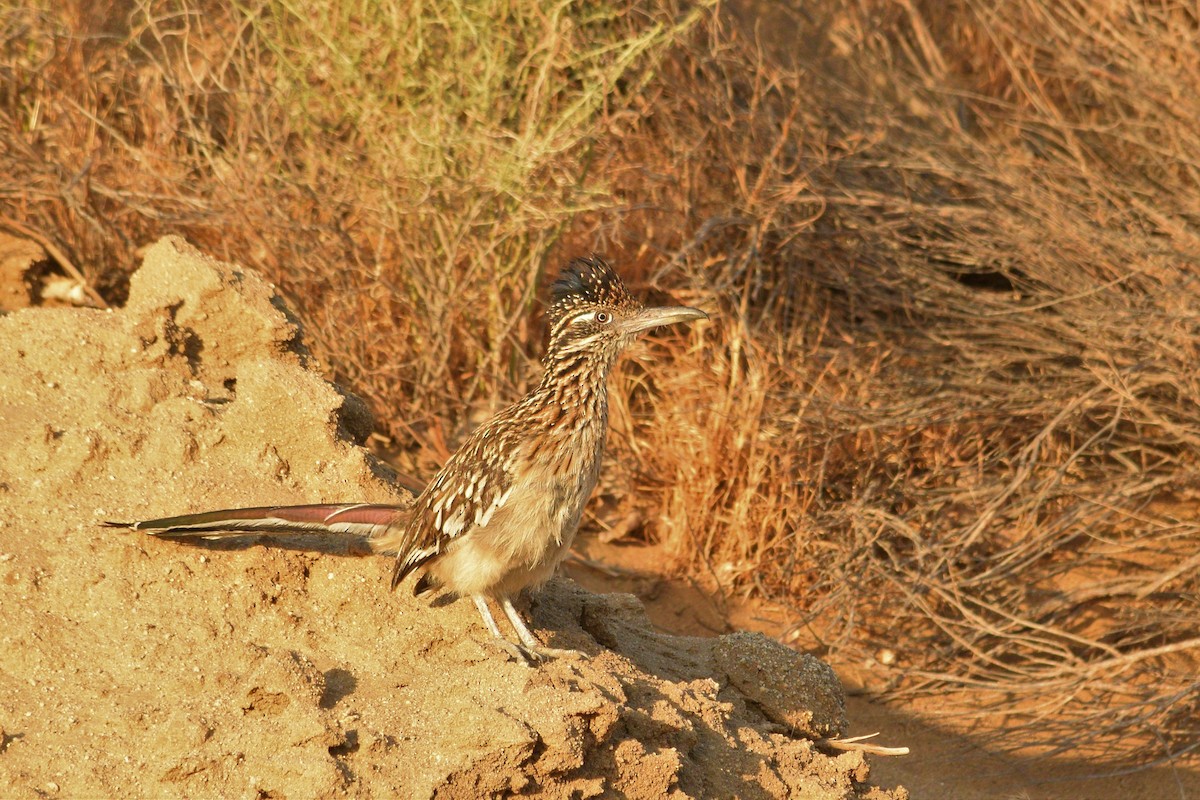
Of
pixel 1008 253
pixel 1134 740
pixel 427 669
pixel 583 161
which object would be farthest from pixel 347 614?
pixel 1008 253

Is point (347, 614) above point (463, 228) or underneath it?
underneath

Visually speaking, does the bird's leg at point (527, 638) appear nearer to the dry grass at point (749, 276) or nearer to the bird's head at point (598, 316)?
the bird's head at point (598, 316)

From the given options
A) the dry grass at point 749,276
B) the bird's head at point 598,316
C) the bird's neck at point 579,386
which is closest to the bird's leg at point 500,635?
the bird's neck at point 579,386

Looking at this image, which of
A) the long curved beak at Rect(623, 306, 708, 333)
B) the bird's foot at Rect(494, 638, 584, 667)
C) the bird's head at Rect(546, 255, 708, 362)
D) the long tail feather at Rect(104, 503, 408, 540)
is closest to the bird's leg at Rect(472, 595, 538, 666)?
the bird's foot at Rect(494, 638, 584, 667)

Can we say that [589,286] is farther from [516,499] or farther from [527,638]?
[527,638]

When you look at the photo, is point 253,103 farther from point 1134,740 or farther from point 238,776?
point 1134,740

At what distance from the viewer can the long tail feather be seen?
368 centimetres

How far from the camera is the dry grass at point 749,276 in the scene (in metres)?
6.02

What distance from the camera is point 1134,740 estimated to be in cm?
573

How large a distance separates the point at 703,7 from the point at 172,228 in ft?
9.06

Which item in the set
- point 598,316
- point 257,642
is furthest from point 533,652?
point 598,316

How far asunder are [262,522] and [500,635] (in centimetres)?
73

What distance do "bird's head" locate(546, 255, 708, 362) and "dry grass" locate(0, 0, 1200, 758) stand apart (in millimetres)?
1529

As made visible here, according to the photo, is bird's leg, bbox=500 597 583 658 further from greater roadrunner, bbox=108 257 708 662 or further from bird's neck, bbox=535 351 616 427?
bird's neck, bbox=535 351 616 427
